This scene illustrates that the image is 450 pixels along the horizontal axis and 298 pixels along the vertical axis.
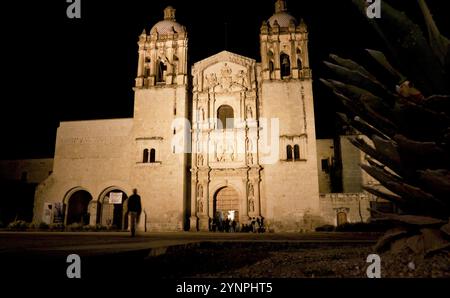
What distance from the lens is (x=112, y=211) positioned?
25969 millimetres

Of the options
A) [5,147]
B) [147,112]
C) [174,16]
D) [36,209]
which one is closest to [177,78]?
[147,112]

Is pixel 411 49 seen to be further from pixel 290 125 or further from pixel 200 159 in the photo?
pixel 200 159

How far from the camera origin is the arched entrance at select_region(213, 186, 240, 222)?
76.7 ft

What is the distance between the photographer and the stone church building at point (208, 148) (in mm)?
22438

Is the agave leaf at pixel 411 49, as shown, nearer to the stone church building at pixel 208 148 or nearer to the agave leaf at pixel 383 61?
the agave leaf at pixel 383 61

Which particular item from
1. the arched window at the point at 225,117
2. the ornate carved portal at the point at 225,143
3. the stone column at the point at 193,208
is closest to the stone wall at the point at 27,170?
the stone column at the point at 193,208

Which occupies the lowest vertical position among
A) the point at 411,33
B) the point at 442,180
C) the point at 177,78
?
the point at 442,180

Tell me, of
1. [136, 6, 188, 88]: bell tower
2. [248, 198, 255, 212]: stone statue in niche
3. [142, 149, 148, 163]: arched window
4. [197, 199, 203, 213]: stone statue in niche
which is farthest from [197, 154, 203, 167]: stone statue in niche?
[136, 6, 188, 88]: bell tower

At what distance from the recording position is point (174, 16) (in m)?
27.3

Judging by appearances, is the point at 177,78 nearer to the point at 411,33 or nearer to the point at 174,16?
the point at 174,16

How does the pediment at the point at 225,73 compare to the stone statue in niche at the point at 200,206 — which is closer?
the stone statue in niche at the point at 200,206

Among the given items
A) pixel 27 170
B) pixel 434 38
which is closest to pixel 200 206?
pixel 27 170

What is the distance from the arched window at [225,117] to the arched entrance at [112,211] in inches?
338
